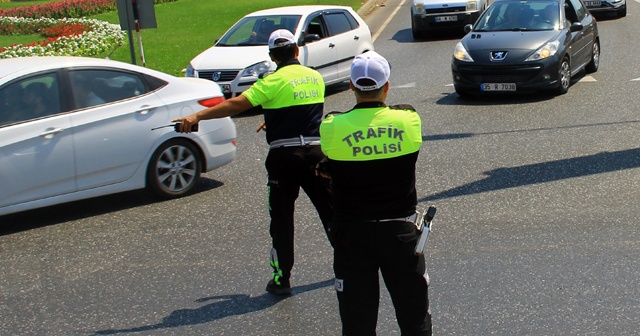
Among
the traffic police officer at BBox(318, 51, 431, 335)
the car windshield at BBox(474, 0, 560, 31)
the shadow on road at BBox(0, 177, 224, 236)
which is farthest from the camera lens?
the car windshield at BBox(474, 0, 560, 31)

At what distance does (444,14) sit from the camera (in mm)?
25297

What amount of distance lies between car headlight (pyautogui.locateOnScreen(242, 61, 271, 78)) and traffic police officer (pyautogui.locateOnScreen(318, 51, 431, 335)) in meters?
10.9

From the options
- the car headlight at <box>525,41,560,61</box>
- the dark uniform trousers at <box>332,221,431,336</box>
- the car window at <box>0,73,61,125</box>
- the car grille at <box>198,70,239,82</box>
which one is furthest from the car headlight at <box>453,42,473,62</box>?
the dark uniform trousers at <box>332,221,431,336</box>

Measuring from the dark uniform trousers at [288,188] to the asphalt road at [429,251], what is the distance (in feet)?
1.20

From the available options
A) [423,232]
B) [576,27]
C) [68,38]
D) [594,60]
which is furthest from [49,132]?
[68,38]

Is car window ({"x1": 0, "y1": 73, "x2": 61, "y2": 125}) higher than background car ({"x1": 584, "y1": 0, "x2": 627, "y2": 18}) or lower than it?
higher

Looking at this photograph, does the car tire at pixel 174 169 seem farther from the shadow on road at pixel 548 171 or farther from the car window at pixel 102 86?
the shadow on road at pixel 548 171

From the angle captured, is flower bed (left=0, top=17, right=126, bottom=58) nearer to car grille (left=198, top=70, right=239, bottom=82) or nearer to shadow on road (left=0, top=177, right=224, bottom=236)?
car grille (left=198, top=70, right=239, bottom=82)

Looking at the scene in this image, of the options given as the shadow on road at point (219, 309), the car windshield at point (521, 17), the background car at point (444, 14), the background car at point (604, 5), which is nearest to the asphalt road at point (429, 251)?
the shadow on road at point (219, 309)

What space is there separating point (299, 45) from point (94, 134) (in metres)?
7.40

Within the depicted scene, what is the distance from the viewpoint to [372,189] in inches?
183

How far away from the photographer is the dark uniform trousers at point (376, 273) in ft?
15.3

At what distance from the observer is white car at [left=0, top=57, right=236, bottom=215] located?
8.91 m

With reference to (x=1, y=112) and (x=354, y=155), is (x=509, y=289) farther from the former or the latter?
(x=1, y=112)
